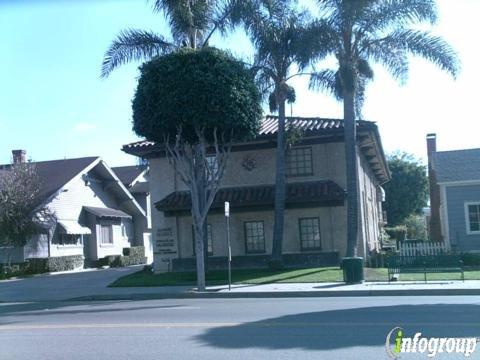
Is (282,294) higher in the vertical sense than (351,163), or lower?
lower

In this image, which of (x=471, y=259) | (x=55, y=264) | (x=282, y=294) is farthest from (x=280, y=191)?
(x=55, y=264)

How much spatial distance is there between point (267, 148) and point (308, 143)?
1850mm

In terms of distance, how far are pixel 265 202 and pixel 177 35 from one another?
25.2ft

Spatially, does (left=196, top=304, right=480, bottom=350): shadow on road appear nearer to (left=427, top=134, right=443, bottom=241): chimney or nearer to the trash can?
the trash can

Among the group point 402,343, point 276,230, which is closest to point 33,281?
point 276,230

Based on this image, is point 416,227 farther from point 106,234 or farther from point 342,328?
point 342,328

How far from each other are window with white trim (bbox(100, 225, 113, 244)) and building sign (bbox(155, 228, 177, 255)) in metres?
10.9

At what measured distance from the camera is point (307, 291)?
18094mm

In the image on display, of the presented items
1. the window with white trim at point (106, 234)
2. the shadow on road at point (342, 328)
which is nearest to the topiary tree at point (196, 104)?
the shadow on road at point (342, 328)

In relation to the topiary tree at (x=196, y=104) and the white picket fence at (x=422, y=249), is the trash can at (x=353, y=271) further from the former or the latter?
the white picket fence at (x=422, y=249)

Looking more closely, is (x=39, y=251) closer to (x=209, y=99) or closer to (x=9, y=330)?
(x=209, y=99)

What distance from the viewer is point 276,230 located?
2395cm

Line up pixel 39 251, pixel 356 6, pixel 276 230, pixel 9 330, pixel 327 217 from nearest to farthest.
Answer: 1. pixel 9 330
2. pixel 356 6
3. pixel 276 230
4. pixel 327 217
5. pixel 39 251

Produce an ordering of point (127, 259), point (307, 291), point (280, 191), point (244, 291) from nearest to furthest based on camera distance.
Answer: point (307, 291)
point (244, 291)
point (280, 191)
point (127, 259)
